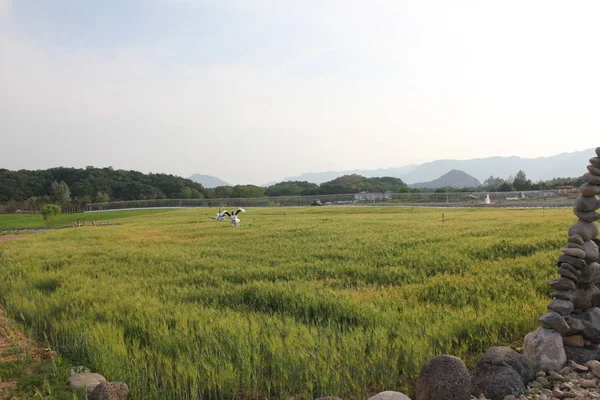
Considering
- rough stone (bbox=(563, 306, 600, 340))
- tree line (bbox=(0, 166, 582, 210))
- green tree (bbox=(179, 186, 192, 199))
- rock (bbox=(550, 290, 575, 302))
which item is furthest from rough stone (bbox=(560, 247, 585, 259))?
green tree (bbox=(179, 186, 192, 199))

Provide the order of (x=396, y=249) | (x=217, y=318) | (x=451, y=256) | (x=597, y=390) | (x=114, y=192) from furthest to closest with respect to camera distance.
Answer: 1. (x=114, y=192)
2. (x=396, y=249)
3. (x=451, y=256)
4. (x=217, y=318)
5. (x=597, y=390)

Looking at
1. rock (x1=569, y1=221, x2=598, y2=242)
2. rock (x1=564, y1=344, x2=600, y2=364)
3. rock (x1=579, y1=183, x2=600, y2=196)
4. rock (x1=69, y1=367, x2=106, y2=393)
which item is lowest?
rock (x1=69, y1=367, x2=106, y2=393)

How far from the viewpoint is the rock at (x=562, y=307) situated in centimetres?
434

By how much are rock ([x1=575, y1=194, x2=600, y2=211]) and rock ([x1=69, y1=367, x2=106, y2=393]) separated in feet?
18.0

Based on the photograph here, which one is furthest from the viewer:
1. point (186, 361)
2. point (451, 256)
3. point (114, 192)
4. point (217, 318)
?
point (114, 192)

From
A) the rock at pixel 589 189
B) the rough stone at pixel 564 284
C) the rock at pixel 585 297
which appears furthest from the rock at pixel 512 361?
the rock at pixel 589 189

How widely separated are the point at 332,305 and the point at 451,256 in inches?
181

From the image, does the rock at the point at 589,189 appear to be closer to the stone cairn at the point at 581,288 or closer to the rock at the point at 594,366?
the stone cairn at the point at 581,288

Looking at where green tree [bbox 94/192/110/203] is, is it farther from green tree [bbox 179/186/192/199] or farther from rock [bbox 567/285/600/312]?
rock [bbox 567/285/600/312]

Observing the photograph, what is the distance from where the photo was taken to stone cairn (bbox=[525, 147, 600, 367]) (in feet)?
14.3

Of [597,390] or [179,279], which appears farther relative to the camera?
[179,279]

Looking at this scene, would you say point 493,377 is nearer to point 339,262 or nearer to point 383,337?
point 383,337

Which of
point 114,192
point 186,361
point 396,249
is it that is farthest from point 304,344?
point 114,192

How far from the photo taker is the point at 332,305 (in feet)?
21.5
